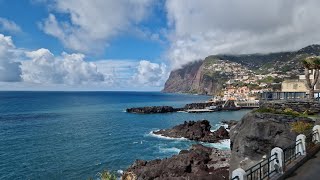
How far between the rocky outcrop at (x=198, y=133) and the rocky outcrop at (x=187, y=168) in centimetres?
1840

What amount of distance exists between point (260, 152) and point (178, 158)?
47.4 feet

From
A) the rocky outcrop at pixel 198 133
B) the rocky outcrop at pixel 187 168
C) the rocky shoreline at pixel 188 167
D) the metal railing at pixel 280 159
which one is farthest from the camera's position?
the rocky outcrop at pixel 198 133

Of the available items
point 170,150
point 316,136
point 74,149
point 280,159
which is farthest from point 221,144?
point 280,159

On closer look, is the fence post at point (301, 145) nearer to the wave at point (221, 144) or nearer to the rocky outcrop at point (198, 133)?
the wave at point (221, 144)

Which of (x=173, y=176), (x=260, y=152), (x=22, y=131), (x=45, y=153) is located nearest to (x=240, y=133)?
(x=260, y=152)

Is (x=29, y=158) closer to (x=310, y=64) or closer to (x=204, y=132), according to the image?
(x=204, y=132)

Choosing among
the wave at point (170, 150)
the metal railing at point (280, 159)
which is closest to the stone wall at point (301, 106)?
the wave at point (170, 150)

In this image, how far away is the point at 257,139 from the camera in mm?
24219

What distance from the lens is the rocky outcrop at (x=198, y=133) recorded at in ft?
198

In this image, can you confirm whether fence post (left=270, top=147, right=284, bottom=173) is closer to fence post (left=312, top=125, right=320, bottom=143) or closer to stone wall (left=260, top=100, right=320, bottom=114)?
fence post (left=312, top=125, right=320, bottom=143)

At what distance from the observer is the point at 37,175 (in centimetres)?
3784

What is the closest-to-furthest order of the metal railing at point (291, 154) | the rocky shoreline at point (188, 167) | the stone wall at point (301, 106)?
the metal railing at point (291, 154) < the rocky shoreline at point (188, 167) < the stone wall at point (301, 106)

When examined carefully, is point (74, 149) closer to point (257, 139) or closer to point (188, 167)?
point (188, 167)

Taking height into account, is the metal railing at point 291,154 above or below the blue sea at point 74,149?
above
